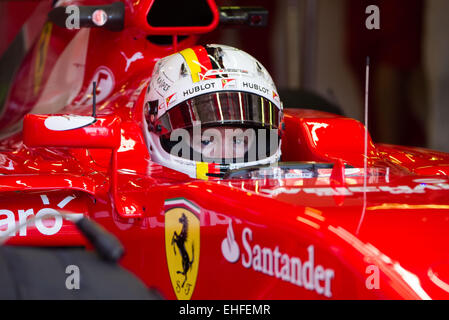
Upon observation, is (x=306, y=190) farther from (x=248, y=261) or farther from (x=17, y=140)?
(x=17, y=140)

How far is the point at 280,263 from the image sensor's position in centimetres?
184

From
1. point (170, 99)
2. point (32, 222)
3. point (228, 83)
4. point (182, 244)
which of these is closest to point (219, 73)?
point (228, 83)

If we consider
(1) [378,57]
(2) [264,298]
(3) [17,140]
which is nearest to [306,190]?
(2) [264,298]

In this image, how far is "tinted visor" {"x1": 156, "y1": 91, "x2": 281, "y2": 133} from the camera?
9.01ft

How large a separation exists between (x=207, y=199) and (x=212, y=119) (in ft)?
2.31

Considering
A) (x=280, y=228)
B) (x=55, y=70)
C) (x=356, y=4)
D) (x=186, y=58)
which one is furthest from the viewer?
(x=356, y=4)

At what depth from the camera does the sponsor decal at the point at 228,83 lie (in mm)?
2832

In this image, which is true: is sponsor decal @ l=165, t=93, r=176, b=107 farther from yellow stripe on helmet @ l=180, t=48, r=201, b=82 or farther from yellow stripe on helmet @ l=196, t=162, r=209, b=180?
yellow stripe on helmet @ l=196, t=162, r=209, b=180

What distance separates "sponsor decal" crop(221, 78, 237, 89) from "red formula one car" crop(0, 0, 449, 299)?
1.12 ft

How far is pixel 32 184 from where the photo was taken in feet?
8.50

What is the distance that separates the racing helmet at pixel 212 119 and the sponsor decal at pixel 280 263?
767 mm

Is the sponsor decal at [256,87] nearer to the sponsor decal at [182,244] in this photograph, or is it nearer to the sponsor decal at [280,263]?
the sponsor decal at [182,244]

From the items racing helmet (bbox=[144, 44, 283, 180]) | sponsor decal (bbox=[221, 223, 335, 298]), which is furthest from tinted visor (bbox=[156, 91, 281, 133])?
sponsor decal (bbox=[221, 223, 335, 298])

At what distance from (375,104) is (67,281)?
466 cm
